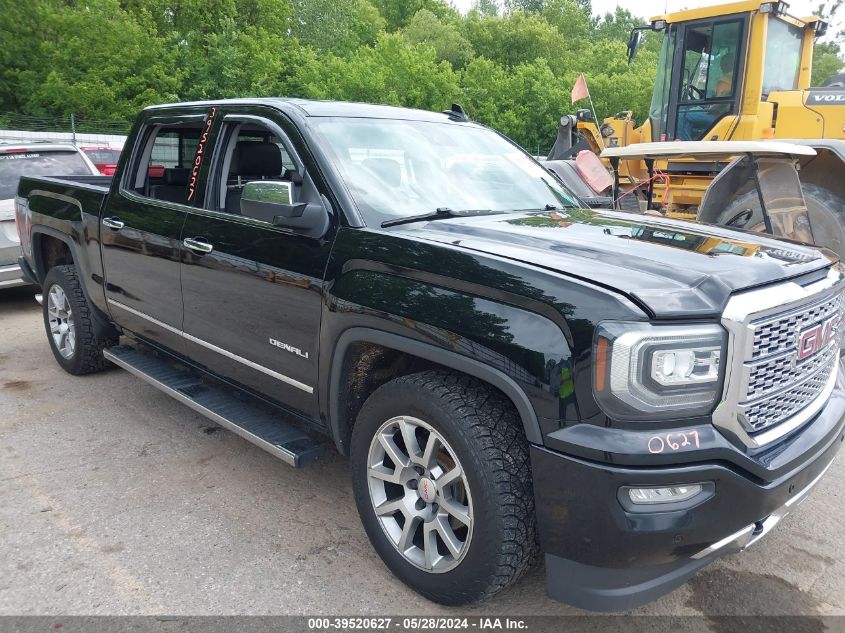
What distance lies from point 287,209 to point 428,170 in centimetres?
89

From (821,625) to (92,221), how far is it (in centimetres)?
474

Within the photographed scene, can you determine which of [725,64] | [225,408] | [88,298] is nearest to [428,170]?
[225,408]

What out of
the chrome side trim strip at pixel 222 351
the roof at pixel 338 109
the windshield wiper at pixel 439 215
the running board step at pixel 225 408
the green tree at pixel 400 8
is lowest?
the running board step at pixel 225 408

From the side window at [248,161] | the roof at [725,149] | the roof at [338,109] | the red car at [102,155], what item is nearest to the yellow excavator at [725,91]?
the roof at [725,149]

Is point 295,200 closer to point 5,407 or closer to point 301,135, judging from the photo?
point 301,135

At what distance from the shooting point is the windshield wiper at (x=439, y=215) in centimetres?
316

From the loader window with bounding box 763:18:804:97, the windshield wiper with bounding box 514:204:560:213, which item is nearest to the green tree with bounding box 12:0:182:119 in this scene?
the loader window with bounding box 763:18:804:97

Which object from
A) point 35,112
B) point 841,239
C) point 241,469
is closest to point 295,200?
point 241,469

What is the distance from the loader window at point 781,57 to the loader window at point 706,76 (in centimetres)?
41

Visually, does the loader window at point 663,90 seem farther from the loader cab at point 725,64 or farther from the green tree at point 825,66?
the green tree at point 825,66

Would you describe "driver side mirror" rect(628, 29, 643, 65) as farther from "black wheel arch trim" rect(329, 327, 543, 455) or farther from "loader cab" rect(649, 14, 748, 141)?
"black wheel arch trim" rect(329, 327, 543, 455)

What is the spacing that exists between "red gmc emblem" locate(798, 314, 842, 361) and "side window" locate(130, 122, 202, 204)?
352 centimetres

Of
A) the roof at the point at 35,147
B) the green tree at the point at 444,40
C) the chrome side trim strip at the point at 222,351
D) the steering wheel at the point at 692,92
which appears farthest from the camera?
the green tree at the point at 444,40

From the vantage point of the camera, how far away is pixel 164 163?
5.05 metres
